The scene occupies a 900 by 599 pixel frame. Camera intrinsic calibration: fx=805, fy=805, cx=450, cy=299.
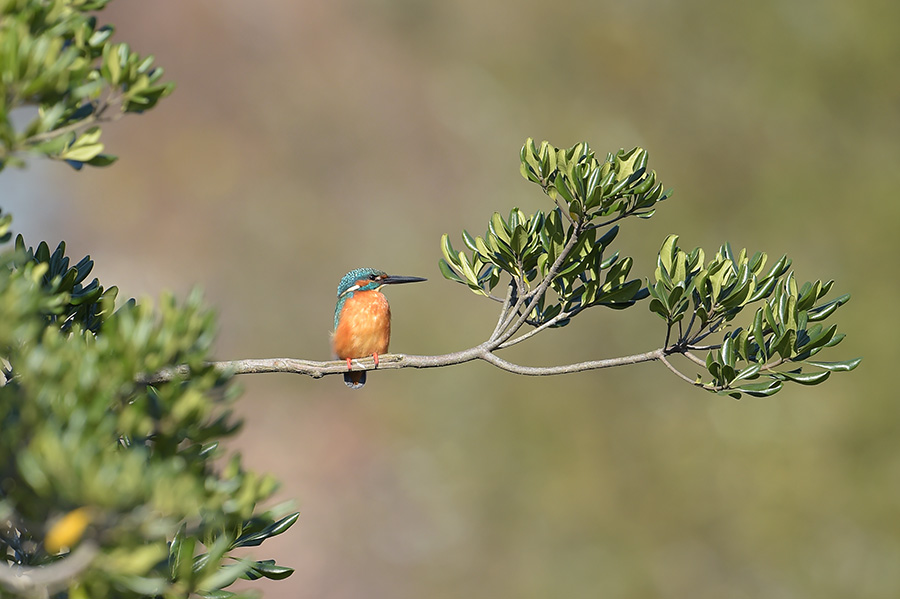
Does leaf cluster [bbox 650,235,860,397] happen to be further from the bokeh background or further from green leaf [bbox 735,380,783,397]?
the bokeh background

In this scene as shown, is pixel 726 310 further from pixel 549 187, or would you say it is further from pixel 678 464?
pixel 678 464

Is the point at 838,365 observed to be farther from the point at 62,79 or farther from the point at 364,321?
the point at 364,321

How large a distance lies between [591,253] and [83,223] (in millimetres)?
12675

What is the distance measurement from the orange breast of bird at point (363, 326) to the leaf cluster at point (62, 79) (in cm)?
306

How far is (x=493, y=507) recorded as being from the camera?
11523 mm

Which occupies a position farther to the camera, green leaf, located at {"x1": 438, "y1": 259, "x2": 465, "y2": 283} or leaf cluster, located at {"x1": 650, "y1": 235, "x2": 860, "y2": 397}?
green leaf, located at {"x1": 438, "y1": 259, "x2": 465, "y2": 283}

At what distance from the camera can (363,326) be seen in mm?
5207

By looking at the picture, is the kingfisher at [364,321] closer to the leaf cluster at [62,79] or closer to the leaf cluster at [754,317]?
the leaf cluster at [754,317]

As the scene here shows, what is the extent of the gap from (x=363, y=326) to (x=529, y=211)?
7.61 m

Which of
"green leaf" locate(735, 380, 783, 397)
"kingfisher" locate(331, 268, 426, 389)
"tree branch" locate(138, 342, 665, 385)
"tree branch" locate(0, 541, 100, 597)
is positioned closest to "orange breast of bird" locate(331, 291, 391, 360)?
"kingfisher" locate(331, 268, 426, 389)

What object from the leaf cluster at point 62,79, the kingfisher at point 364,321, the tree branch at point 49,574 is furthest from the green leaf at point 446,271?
the kingfisher at point 364,321

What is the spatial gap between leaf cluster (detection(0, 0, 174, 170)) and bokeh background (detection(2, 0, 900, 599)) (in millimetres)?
9971

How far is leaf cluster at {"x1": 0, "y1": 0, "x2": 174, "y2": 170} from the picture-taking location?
6.10 ft

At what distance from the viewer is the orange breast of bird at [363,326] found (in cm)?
520
